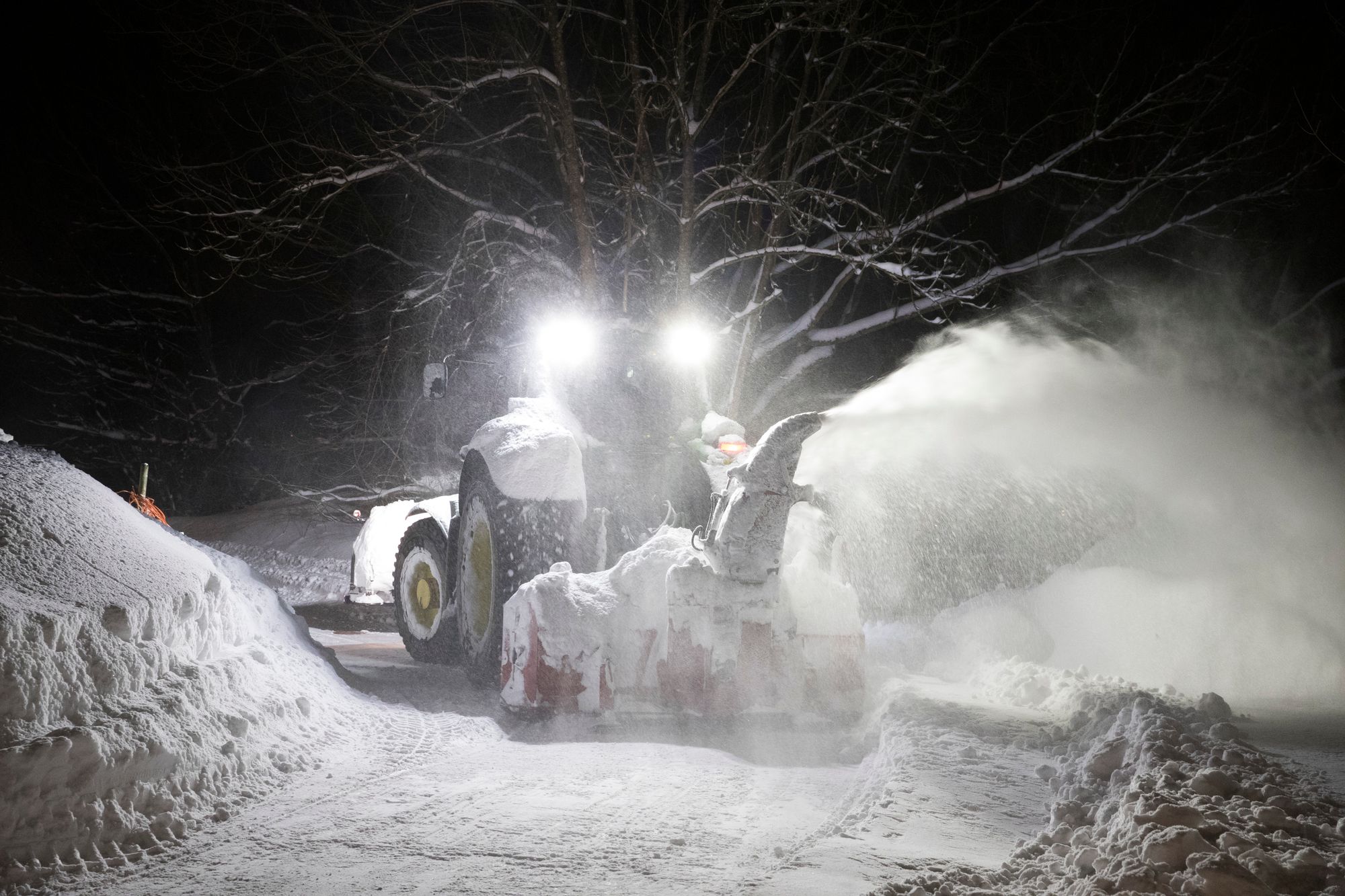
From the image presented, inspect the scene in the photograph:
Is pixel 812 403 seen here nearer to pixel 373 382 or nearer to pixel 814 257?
pixel 814 257

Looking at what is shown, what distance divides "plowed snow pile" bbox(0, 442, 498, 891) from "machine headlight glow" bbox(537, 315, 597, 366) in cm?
303

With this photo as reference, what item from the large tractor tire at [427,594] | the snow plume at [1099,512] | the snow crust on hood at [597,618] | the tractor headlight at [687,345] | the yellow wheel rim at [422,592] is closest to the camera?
the snow crust on hood at [597,618]

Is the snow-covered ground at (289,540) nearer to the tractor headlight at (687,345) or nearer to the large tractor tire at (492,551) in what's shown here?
the tractor headlight at (687,345)

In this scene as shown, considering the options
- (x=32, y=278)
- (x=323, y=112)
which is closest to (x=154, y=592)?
(x=323, y=112)

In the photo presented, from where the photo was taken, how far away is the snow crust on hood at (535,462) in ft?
20.9

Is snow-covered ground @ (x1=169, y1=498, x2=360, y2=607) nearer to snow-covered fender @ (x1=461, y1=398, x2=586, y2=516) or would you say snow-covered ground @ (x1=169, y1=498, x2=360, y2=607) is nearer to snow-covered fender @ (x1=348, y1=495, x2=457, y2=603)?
snow-covered fender @ (x1=348, y1=495, x2=457, y2=603)

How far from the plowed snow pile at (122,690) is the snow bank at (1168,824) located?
3016 mm

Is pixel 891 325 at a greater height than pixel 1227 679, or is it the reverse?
pixel 891 325

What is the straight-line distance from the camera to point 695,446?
718 centimetres

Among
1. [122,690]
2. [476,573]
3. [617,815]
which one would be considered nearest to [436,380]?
[476,573]

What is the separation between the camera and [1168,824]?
278cm

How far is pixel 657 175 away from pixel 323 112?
567 centimetres

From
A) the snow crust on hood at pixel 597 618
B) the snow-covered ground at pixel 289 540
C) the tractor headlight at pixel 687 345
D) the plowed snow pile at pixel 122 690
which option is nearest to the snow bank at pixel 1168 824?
the snow crust on hood at pixel 597 618

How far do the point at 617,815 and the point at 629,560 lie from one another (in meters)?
2.18
